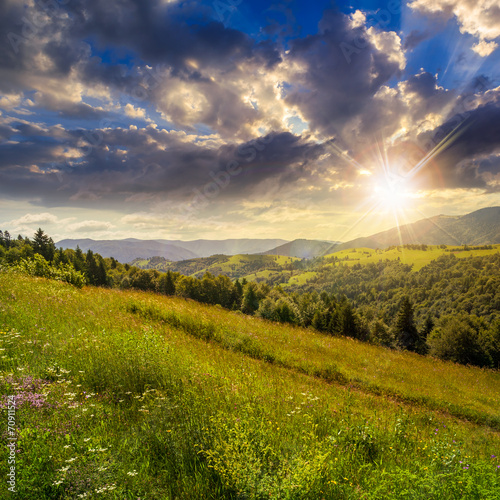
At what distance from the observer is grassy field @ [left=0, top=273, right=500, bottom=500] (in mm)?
2865

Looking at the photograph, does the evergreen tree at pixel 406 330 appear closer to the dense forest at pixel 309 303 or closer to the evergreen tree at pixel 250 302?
the dense forest at pixel 309 303

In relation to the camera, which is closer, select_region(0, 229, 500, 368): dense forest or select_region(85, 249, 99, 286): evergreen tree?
select_region(0, 229, 500, 368): dense forest

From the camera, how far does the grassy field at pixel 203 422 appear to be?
287cm

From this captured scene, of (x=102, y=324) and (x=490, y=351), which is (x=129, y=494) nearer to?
(x=102, y=324)

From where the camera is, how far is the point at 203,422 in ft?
13.2

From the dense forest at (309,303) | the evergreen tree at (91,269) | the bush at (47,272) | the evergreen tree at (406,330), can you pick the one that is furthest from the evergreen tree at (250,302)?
the bush at (47,272)

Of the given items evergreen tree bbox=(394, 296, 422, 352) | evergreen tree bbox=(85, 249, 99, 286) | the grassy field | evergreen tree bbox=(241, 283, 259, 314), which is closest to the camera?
the grassy field

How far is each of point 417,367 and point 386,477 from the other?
12.9m

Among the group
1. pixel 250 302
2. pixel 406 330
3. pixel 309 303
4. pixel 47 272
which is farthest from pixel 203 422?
pixel 309 303

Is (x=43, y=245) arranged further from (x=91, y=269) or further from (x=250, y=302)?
(x=250, y=302)

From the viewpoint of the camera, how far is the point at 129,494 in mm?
2715

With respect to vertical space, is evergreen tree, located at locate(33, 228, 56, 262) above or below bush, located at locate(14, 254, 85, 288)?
above

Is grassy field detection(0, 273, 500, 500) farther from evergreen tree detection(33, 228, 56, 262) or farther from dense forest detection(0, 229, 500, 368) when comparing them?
evergreen tree detection(33, 228, 56, 262)

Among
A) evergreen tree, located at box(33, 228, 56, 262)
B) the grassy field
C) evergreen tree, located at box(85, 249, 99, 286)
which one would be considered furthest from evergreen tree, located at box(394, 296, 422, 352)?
evergreen tree, located at box(33, 228, 56, 262)
